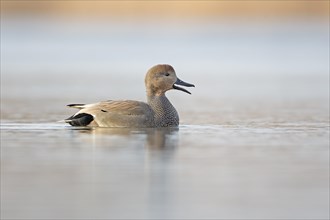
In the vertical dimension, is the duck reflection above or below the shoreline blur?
below

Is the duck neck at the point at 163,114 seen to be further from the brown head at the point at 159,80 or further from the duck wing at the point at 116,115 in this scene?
the brown head at the point at 159,80

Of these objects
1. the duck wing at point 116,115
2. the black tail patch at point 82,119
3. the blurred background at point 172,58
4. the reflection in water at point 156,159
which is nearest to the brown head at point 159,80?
the duck wing at point 116,115

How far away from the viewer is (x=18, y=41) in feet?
116

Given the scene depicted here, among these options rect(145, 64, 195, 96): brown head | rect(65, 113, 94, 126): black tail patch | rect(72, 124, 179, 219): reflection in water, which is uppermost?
rect(145, 64, 195, 96): brown head

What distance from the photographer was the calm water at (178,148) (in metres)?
7.59

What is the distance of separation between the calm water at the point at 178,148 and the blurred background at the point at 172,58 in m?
0.05

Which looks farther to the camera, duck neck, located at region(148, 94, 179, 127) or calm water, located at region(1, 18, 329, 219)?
duck neck, located at region(148, 94, 179, 127)

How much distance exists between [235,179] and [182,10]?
57797 millimetres

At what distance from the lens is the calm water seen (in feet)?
24.9

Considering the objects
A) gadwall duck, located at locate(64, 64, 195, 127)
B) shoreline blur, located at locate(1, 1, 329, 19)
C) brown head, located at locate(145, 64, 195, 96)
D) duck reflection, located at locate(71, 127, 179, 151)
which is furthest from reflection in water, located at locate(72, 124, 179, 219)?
shoreline blur, located at locate(1, 1, 329, 19)

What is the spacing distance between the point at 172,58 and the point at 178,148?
51.6 ft

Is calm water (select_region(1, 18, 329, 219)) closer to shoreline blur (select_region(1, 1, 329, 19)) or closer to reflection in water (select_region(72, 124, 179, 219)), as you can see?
reflection in water (select_region(72, 124, 179, 219))

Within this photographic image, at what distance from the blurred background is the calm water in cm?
5

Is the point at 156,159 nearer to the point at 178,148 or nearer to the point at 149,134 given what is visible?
the point at 178,148
